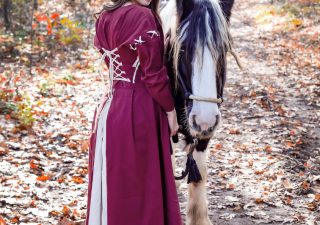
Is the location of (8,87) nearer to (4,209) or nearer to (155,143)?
(4,209)

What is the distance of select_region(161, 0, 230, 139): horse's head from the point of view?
263cm

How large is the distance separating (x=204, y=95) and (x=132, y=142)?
21.8 inches

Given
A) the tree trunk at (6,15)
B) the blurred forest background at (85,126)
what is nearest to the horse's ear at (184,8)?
the blurred forest background at (85,126)

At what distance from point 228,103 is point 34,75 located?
420 centimetres

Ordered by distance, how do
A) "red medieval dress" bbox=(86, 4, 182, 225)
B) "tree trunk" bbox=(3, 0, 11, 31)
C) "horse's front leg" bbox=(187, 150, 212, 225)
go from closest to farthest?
"red medieval dress" bbox=(86, 4, 182, 225) → "horse's front leg" bbox=(187, 150, 212, 225) → "tree trunk" bbox=(3, 0, 11, 31)

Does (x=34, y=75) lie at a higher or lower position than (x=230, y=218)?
higher

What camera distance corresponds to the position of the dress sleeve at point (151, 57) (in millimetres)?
2410

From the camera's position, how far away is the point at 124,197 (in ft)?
8.54

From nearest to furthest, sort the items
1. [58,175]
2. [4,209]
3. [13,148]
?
[4,209] → [58,175] → [13,148]

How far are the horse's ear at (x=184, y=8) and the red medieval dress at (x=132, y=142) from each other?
377 millimetres

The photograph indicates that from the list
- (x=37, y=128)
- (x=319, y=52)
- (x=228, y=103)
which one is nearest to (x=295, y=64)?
(x=319, y=52)

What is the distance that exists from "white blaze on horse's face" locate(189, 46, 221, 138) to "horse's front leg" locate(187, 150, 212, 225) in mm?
1116

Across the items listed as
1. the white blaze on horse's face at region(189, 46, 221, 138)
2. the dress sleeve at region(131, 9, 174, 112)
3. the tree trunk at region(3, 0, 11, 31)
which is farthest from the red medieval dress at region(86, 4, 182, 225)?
the tree trunk at region(3, 0, 11, 31)

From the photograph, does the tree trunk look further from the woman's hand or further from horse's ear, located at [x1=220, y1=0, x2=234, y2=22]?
the woman's hand
